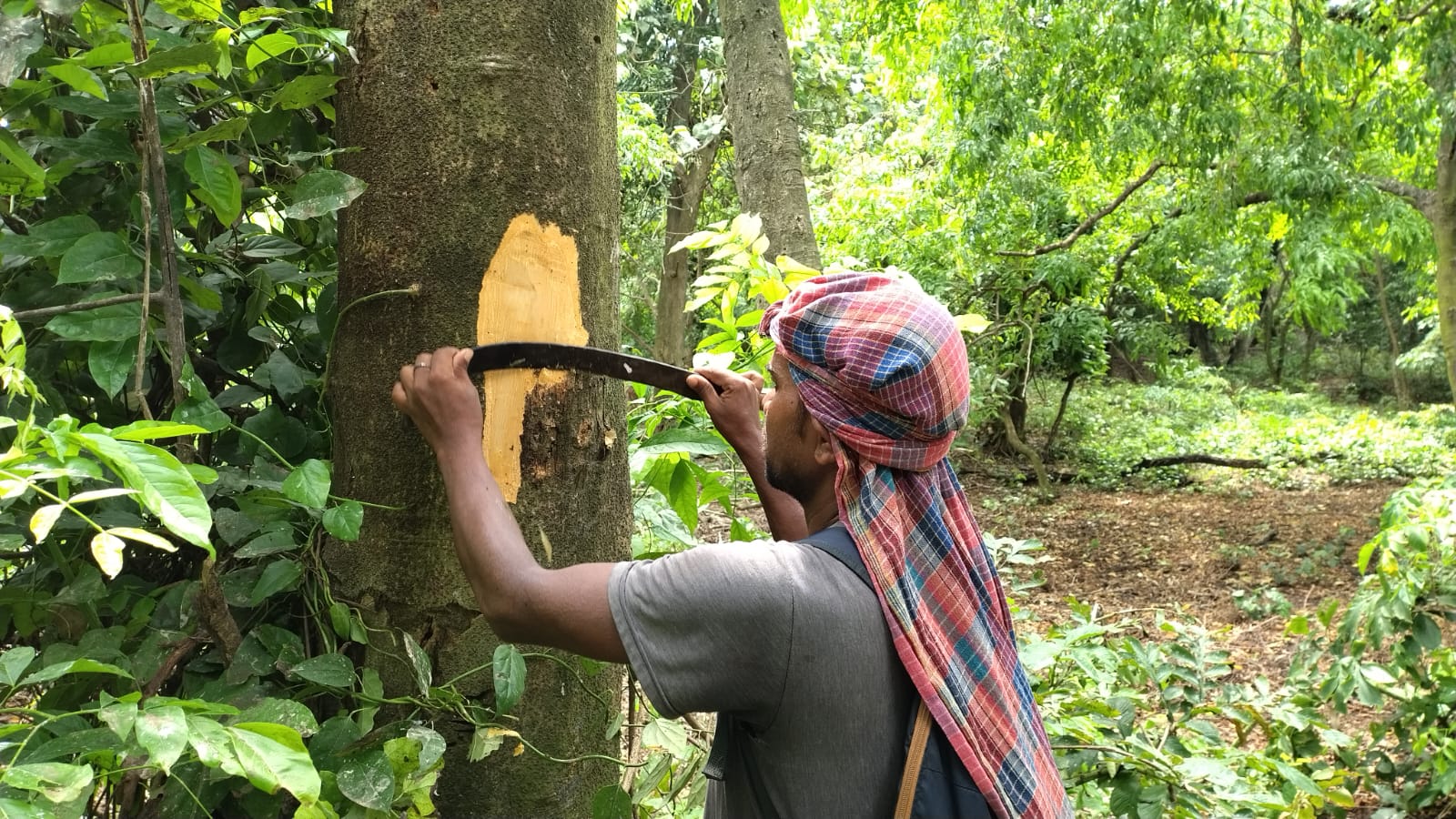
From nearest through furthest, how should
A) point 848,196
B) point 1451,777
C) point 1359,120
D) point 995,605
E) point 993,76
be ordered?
1. point 995,605
2. point 1451,777
3. point 1359,120
4. point 993,76
5. point 848,196

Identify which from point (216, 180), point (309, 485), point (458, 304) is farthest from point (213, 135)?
point (309, 485)

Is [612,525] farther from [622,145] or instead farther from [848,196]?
[848,196]

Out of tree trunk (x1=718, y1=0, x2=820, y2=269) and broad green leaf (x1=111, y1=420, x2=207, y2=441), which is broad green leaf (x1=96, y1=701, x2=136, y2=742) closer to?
broad green leaf (x1=111, y1=420, x2=207, y2=441)

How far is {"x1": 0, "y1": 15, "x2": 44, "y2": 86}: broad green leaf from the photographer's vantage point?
120cm

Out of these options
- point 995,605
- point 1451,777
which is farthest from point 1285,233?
point 995,605

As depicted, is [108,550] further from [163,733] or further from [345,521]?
[345,521]

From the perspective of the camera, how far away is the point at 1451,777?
3.09 m

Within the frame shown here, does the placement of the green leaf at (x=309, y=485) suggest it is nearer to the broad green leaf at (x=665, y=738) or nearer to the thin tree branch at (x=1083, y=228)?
the broad green leaf at (x=665, y=738)

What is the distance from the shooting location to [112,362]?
142cm

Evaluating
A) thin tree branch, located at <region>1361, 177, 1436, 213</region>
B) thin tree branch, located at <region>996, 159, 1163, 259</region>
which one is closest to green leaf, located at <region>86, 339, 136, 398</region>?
thin tree branch, located at <region>1361, 177, 1436, 213</region>

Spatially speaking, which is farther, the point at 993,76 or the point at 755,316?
the point at 993,76

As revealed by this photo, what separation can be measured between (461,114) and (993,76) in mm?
7084

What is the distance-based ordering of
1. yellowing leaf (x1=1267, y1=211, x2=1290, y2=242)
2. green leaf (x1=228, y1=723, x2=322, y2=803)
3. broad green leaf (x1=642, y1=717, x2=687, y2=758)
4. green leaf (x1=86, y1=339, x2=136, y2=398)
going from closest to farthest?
1. green leaf (x1=228, y1=723, x2=322, y2=803)
2. green leaf (x1=86, y1=339, x2=136, y2=398)
3. broad green leaf (x1=642, y1=717, x2=687, y2=758)
4. yellowing leaf (x1=1267, y1=211, x2=1290, y2=242)

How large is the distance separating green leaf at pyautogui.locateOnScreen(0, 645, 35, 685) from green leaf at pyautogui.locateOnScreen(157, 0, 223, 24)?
0.84 meters
